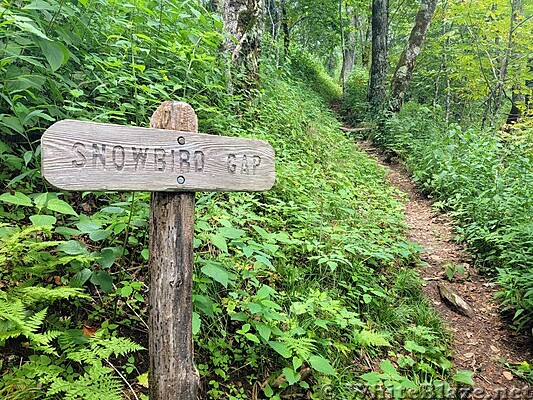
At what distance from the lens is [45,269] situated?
2.07m

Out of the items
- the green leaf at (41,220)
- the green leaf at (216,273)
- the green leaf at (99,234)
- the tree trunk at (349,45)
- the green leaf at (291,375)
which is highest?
the tree trunk at (349,45)

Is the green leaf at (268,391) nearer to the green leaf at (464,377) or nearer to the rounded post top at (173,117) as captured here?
the green leaf at (464,377)

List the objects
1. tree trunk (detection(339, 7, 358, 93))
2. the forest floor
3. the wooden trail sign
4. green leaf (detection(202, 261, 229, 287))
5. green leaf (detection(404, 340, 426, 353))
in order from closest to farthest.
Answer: the wooden trail sign
green leaf (detection(202, 261, 229, 287))
green leaf (detection(404, 340, 426, 353))
the forest floor
tree trunk (detection(339, 7, 358, 93))

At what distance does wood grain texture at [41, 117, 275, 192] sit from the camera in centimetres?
146

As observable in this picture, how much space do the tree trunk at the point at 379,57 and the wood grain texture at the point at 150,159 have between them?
10533 millimetres

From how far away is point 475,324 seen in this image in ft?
12.0

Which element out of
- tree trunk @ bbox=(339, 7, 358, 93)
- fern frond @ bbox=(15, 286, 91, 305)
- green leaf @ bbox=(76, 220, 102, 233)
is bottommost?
fern frond @ bbox=(15, 286, 91, 305)

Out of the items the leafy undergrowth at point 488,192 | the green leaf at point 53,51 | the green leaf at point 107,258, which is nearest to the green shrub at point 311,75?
the leafy undergrowth at point 488,192

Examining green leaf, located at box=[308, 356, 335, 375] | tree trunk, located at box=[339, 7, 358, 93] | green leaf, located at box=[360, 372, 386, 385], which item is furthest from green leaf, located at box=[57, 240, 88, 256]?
tree trunk, located at box=[339, 7, 358, 93]

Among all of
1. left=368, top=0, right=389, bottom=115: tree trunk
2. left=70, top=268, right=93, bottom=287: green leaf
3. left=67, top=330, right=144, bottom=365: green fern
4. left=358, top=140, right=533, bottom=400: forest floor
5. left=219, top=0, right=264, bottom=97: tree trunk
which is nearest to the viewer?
left=67, top=330, right=144, bottom=365: green fern

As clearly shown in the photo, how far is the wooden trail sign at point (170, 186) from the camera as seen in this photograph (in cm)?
159

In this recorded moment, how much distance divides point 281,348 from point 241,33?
4.22 metres

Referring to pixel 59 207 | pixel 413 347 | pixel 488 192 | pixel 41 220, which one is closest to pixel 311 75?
pixel 488 192

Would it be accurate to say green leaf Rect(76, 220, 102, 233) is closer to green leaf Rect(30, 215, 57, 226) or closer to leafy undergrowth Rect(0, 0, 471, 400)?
leafy undergrowth Rect(0, 0, 471, 400)
